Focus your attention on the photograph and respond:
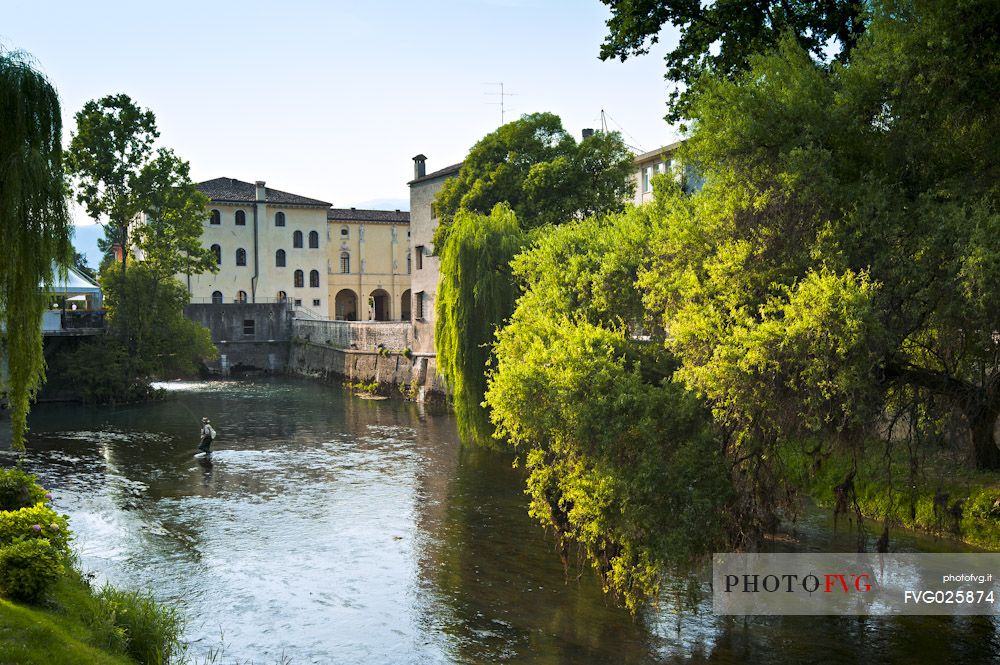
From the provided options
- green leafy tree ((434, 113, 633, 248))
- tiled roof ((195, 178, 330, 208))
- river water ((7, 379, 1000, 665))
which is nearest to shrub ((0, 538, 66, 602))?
river water ((7, 379, 1000, 665))

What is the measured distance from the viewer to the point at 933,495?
20.3 m

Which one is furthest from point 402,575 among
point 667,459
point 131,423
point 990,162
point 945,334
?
point 131,423

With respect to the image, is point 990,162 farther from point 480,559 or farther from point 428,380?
point 428,380

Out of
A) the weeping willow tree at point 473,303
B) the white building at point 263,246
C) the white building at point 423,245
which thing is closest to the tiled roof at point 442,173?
the white building at point 423,245

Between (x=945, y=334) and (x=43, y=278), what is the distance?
13216mm

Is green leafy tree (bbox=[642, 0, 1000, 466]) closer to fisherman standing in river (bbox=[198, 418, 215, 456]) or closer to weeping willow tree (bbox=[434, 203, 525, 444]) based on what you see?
weeping willow tree (bbox=[434, 203, 525, 444])

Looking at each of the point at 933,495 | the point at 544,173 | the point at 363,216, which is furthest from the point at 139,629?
the point at 363,216

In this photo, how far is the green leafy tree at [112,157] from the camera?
4947cm

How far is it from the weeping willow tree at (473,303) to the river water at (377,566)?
2309mm

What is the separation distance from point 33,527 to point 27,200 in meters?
4.76

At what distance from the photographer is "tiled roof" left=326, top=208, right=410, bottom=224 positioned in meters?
80.0

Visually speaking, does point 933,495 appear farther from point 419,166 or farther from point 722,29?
point 419,166

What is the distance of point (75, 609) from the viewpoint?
1245 cm

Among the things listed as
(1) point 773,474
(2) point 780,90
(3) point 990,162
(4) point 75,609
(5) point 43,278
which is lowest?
(4) point 75,609
